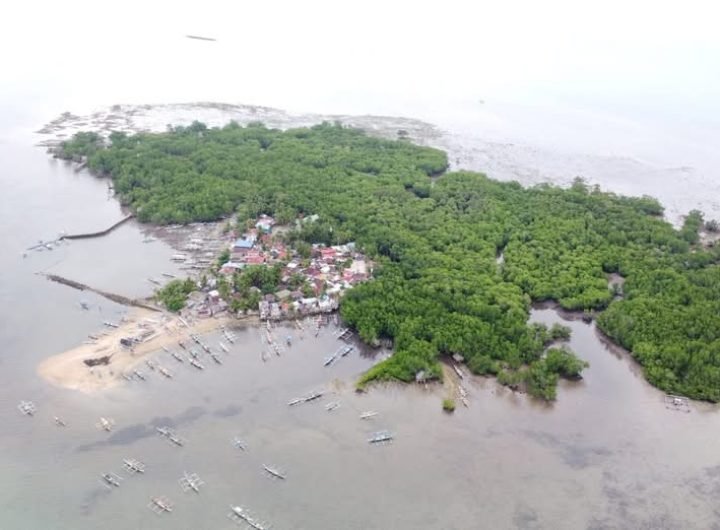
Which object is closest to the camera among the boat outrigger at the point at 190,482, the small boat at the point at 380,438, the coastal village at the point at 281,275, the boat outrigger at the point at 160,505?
the boat outrigger at the point at 160,505

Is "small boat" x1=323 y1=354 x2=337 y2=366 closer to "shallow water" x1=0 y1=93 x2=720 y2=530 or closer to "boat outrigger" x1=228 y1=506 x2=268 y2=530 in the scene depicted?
"shallow water" x1=0 y1=93 x2=720 y2=530

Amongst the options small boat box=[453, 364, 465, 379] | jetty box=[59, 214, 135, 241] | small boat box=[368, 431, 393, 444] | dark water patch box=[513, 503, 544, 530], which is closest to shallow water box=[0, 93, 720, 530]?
dark water patch box=[513, 503, 544, 530]

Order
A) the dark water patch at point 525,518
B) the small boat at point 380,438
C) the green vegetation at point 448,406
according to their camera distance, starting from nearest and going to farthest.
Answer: the dark water patch at point 525,518, the small boat at point 380,438, the green vegetation at point 448,406

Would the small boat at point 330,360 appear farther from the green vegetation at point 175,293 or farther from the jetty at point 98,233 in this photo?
the jetty at point 98,233

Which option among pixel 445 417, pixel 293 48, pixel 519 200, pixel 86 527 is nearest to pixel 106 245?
pixel 86 527

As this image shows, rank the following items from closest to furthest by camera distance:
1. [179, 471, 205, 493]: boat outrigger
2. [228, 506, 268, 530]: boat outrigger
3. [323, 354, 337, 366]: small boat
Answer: [228, 506, 268, 530]: boat outrigger → [179, 471, 205, 493]: boat outrigger → [323, 354, 337, 366]: small boat

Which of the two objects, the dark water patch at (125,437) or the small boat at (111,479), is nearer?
the small boat at (111,479)

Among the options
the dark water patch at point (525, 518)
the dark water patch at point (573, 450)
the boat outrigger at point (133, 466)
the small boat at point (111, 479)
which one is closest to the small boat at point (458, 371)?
the dark water patch at point (573, 450)
